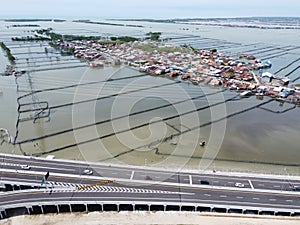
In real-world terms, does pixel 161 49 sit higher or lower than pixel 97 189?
higher

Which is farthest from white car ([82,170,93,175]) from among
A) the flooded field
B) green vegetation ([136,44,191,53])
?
green vegetation ([136,44,191,53])

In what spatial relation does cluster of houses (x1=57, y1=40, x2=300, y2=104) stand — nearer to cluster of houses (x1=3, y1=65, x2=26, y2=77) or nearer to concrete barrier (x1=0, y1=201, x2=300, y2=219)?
cluster of houses (x1=3, y1=65, x2=26, y2=77)

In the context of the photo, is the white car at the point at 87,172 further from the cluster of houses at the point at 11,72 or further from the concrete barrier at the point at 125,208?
the cluster of houses at the point at 11,72

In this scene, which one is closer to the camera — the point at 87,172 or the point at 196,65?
the point at 87,172

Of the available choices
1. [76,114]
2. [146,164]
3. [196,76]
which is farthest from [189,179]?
[196,76]

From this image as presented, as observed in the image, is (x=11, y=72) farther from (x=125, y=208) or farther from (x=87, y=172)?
(x=125, y=208)

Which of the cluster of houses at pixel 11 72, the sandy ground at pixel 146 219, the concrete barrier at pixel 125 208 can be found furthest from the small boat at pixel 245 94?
the cluster of houses at pixel 11 72

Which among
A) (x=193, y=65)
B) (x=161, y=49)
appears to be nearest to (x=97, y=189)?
(x=193, y=65)
